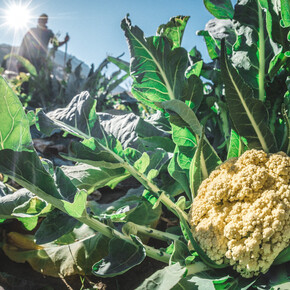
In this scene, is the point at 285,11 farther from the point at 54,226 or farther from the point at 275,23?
the point at 54,226

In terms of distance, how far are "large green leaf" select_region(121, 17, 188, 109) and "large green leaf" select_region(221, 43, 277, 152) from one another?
0.22m

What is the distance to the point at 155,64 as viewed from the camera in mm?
1053

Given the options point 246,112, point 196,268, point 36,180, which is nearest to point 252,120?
point 246,112

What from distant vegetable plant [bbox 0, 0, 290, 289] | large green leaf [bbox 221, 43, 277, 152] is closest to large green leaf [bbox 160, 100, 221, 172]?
distant vegetable plant [bbox 0, 0, 290, 289]

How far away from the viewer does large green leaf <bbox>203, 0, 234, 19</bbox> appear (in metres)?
1.12

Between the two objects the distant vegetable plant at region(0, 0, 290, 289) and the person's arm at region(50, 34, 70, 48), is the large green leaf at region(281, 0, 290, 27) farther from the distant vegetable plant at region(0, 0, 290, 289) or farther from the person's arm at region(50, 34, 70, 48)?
the person's arm at region(50, 34, 70, 48)

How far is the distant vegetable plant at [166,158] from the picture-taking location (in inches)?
29.4

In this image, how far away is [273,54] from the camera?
102 cm

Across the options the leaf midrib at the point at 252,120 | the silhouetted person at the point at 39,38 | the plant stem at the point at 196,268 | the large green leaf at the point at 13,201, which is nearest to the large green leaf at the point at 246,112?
the leaf midrib at the point at 252,120

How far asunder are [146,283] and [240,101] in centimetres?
56

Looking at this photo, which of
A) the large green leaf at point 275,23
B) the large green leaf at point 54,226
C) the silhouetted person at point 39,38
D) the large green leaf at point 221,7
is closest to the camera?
the large green leaf at point 54,226

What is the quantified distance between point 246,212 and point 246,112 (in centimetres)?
30

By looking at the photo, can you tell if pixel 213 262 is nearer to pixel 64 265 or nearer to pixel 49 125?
pixel 64 265

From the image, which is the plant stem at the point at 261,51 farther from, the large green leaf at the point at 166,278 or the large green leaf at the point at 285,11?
the large green leaf at the point at 166,278
